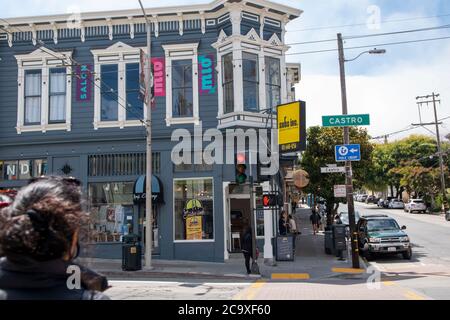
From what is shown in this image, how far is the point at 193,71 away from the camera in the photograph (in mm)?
19391

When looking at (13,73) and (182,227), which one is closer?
(182,227)

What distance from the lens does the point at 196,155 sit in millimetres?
19047

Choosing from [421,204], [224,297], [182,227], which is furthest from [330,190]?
[421,204]

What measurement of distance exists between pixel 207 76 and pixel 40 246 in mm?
17651

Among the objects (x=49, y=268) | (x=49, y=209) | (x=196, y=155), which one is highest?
(x=196, y=155)

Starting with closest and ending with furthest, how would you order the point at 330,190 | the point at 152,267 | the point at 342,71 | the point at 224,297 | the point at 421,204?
the point at 224,297 < the point at 152,267 < the point at 342,71 < the point at 330,190 < the point at 421,204

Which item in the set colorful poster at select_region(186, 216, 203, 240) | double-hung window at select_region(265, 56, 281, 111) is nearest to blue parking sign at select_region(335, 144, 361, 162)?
double-hung window at select_region(265, 56, 281, 111)

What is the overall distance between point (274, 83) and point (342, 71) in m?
2.97

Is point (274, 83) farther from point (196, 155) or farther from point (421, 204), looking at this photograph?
point (421, 204)

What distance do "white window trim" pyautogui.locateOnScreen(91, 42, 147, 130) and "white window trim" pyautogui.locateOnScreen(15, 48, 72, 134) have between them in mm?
1195

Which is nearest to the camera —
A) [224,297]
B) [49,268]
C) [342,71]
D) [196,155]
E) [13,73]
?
[49,268]

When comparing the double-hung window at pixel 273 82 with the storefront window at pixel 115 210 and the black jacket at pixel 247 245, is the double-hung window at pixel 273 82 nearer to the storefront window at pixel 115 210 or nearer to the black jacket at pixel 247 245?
the black jacket at pixel 247 245

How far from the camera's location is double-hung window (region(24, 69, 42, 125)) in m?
20.3

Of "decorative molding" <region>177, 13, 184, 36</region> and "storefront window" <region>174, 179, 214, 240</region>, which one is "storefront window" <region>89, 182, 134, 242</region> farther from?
"decorative molding" <region>177, 13, 184, 36</region>
